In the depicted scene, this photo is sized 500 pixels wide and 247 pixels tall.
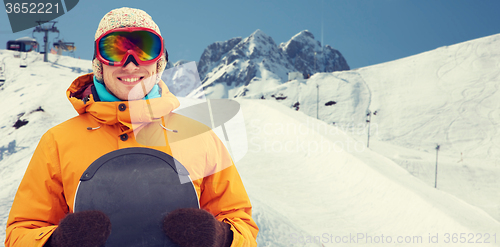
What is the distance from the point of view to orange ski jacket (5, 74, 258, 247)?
1.71 meters

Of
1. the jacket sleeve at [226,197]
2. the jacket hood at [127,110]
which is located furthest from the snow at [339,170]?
the jacket hood at [127,110]

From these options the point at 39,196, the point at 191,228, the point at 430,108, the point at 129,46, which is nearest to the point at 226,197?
the point at 191,228

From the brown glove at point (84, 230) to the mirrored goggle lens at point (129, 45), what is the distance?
101 centimetres

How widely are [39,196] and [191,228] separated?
917 mm

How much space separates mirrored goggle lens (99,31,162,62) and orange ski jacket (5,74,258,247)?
31cm

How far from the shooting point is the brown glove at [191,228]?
60.6 inches

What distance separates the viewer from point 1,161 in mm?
13492

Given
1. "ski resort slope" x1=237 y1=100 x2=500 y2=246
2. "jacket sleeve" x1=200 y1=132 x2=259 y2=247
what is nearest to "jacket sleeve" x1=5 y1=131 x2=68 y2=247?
"jacket sleeve" x1=200 y1=132 x2=259 y2=247

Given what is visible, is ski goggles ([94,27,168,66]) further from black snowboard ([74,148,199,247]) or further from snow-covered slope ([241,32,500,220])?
snow-covered slope ([241,32,500,220])

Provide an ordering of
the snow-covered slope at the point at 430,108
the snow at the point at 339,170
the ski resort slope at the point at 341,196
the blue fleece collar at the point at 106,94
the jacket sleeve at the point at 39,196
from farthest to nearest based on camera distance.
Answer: the snow-covered slope at the point at 430,108, the ski resort slope at the point at 341,196, the snow at the point at 339,170, the blue fleece collar at the point at 106,94, the jacket sleeve at the point at 39,196

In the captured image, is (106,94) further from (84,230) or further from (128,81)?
(84,230)

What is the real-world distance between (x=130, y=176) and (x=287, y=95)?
208ft

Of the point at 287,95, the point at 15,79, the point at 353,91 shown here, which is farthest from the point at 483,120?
the point at 15,79

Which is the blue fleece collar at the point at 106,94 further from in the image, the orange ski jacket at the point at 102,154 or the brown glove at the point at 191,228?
the brown glove at the point at 191,228
